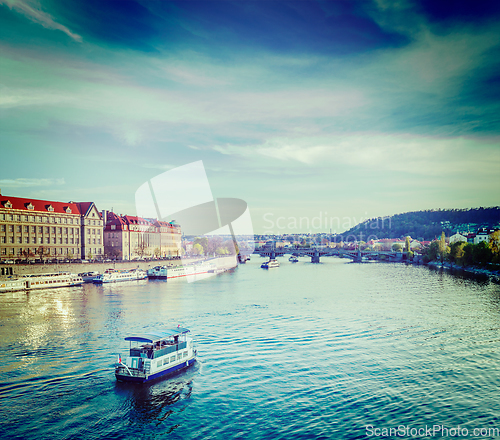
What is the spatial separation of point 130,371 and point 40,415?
14.1 feet

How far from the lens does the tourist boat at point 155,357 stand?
1925cm

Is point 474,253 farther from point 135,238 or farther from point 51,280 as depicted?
point 51,280

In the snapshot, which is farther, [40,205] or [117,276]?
[40,205]

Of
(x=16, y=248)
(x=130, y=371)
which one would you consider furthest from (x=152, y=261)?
(x=130, y=371)

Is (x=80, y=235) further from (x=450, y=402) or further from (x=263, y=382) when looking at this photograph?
(x=450, y=402)

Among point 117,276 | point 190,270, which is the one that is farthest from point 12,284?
point 190,270

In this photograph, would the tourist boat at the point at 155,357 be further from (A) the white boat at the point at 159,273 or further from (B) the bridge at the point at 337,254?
(B) the bridge at the point at 337,254

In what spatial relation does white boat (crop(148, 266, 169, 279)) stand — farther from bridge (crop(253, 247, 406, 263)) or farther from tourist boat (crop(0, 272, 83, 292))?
bridge (crop(253, 247, 406, 263))

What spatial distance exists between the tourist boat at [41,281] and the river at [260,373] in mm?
12785

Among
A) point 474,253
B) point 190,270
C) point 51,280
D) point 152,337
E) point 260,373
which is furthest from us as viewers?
point 474,253

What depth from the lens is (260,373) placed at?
20.6 metres

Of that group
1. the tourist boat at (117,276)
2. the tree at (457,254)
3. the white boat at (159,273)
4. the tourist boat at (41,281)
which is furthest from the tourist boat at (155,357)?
the tree at (457,254)

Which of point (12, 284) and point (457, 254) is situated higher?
point (12, 284)

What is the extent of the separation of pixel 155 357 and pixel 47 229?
2377 inches
